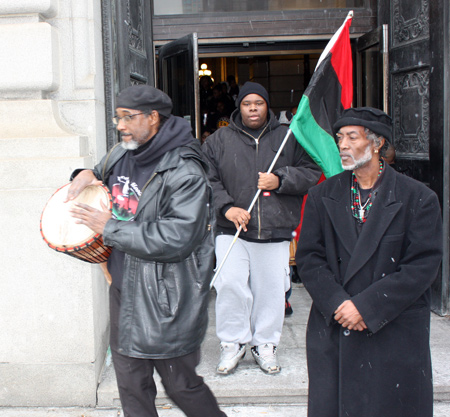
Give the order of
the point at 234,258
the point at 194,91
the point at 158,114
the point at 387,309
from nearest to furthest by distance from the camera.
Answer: the point at 387,309 < the point at 158,114 < the point at 234,258 < the point at 194,91

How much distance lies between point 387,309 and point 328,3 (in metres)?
4.69

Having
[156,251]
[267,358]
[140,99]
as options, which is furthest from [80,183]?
[267,358]

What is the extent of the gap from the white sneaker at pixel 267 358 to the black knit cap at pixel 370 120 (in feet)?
6.73

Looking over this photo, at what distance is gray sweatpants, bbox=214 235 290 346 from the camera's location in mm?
4410

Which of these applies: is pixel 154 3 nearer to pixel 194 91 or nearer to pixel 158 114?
pixel 194 91

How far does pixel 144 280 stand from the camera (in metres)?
2.82

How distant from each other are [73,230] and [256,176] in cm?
Answer: 183

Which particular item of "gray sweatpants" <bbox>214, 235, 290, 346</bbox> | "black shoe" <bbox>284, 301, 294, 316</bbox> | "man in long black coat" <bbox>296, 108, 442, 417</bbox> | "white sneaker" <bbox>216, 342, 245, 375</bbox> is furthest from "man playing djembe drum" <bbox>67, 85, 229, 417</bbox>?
"black shoe" <bbox>284, 301, 294, 316</bbox>

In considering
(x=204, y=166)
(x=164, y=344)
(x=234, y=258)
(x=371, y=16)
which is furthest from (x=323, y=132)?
(x=371, y=16)

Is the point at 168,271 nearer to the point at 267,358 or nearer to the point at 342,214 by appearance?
the point at 342,214

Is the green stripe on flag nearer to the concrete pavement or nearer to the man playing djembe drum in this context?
the man playing djembe drum

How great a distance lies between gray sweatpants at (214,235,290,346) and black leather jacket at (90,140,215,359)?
58.6 inches

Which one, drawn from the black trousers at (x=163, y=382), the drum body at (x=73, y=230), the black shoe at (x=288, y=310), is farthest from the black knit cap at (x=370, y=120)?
the black shoe at (x=288, y=310)

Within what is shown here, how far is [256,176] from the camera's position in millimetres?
4422
